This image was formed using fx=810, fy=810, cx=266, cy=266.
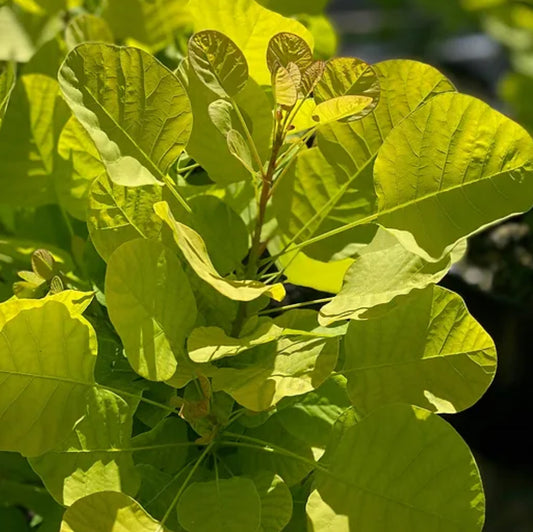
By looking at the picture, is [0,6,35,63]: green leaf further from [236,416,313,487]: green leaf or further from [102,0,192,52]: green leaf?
[236,416,313,487]: green leaf

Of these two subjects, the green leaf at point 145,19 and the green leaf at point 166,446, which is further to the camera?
the green leaf at point 145,19

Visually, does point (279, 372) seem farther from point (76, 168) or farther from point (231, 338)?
point (76, 168)

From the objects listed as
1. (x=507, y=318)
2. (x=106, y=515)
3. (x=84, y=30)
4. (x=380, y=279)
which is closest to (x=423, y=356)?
(x=380, y=279)

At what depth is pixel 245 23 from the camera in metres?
0.35

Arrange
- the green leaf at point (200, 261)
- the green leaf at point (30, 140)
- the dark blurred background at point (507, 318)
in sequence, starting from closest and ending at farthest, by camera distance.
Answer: the green leaf at point (200, 261) → the green leaf at point (30, 140) → the dark blurred background at point (507, 318)

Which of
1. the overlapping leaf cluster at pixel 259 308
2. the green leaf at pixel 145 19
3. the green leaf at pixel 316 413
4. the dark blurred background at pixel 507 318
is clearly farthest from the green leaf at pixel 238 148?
the dark blurred background at pixel 507 318

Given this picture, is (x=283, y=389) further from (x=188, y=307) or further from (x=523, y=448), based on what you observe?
(x=523, y=448)

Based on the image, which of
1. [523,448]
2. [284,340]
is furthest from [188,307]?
[523,448]

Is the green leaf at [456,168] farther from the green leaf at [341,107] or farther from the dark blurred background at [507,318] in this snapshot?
the dark blurred background at [507,318]

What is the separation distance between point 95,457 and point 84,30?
0.24 meters

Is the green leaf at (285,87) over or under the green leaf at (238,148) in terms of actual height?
over

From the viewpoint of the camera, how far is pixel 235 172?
1.15ft

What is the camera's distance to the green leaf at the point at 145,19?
50 centimetres

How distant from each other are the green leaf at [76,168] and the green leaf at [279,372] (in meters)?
0.11
